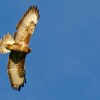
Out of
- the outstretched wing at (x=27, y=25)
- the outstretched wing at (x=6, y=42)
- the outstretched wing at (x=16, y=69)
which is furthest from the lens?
the outstretched wing at (x=16, y=69)

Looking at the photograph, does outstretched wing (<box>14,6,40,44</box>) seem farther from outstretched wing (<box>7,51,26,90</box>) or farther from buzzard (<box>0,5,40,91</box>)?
outstretched wing (<box>7,51,26,90</box>)

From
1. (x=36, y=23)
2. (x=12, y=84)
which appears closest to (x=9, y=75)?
(x=12, y=84)

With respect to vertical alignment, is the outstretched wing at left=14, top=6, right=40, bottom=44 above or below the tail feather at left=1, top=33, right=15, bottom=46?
above

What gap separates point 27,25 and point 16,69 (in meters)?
2.53

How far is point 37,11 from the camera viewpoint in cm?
3500

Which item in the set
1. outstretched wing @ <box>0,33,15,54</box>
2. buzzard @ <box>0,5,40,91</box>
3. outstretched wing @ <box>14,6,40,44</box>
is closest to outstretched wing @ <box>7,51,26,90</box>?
buzzard @ <box>0,5,40,91</box>

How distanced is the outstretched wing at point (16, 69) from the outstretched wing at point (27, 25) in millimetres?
848

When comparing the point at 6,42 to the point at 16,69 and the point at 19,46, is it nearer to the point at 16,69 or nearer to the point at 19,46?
the point at 19,46

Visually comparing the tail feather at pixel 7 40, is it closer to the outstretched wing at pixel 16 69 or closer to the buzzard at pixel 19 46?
the buzzard at pixel 19 46

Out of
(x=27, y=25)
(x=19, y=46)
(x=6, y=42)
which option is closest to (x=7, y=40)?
(x=6, y=42)

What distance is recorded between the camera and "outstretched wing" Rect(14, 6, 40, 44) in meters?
34.3

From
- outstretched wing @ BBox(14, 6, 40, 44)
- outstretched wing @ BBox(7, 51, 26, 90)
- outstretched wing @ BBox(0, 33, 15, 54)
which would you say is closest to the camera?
outstretched wing @ BBox(0, 33, 15, 54)

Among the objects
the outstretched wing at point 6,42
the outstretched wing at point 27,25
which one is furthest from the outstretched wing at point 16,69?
the outstretched wing at point 27,25

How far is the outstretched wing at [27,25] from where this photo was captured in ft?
113
